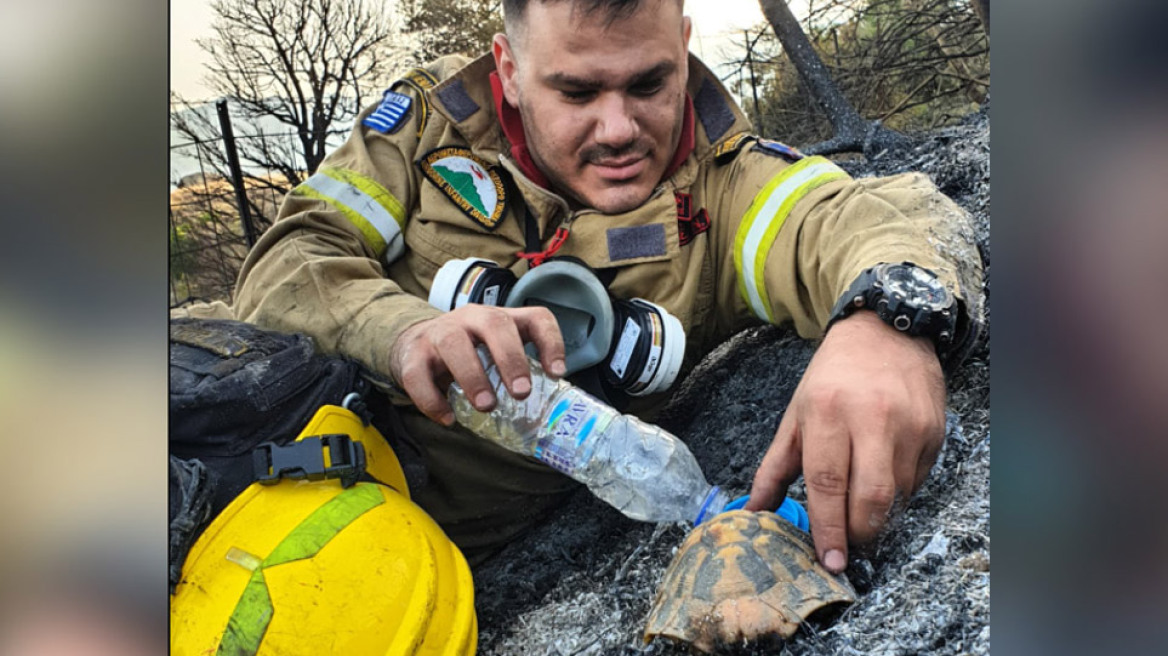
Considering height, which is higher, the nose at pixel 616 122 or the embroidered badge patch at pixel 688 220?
the nose at pixel 616 122

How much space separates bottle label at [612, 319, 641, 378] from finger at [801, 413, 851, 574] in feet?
1.10

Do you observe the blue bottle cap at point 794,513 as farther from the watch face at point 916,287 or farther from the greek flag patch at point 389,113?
the greek flag patch at point 389,113

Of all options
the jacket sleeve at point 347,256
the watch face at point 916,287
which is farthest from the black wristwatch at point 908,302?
the jacket sleeve at point 347,256

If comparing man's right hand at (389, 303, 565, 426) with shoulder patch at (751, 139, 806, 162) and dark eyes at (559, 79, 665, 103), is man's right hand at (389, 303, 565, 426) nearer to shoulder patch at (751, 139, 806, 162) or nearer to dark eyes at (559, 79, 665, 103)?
dark eyes at (559, 79, 665, 103)

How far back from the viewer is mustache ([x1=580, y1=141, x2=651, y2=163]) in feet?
3.58

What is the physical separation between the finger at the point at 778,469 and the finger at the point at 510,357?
0.81ft

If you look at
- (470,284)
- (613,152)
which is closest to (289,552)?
(470,284)

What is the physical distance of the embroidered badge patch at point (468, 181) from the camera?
1168 mm

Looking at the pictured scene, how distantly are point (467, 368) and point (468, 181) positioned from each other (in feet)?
1.35

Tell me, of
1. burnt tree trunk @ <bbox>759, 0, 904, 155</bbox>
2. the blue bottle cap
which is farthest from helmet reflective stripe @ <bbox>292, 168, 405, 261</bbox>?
the blue bottle cap
